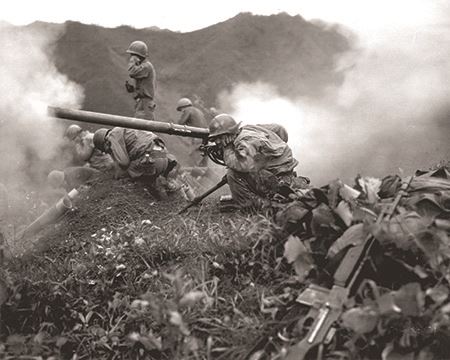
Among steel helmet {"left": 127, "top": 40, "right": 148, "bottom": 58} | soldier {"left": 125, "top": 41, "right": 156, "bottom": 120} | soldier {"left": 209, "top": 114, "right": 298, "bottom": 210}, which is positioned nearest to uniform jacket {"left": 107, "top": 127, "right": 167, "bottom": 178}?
soldier {"left": 209, "top": 114, "right": 298, "bottom": 210}

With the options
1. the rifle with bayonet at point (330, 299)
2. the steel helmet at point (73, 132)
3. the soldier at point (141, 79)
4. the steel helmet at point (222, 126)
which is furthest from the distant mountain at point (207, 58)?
the rifle with bayonet at point (330, 299)

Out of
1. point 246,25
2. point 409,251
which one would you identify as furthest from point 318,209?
point 246,25

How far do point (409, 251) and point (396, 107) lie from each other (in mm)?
10573

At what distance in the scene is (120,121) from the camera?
24.2 feet

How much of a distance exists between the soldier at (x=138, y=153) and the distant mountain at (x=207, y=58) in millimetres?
8005

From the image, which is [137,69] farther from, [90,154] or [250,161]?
[250,161]

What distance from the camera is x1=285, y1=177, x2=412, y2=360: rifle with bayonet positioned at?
343cm

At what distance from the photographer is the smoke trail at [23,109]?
10602mm

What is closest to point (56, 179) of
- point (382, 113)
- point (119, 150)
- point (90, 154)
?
point (90, 154)

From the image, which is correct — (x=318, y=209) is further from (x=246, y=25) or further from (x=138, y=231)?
(x=246, y=25)

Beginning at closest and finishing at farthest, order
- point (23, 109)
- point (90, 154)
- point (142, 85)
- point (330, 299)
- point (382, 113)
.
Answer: point (330, 299) → point (90, 154) → point (142, 85) → point (23, 109) → point (382, 113)

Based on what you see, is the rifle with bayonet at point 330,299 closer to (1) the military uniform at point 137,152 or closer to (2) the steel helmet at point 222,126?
(2) the steel helmet at point 222,126

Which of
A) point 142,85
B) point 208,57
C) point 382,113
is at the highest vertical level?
point 142,85

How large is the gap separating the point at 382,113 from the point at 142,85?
6.42 m
